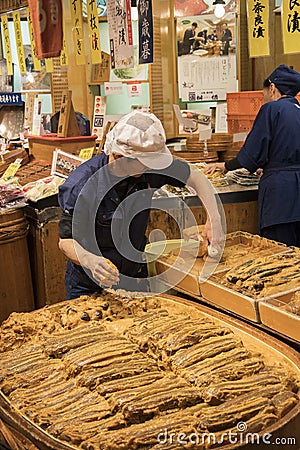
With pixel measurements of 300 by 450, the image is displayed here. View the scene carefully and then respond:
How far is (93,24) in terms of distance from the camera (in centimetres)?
523

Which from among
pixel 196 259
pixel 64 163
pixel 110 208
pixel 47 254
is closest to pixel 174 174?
pixel 110 208

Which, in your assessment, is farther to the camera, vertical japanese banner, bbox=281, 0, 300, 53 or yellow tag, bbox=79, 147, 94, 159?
yellow tag, bbox=79, 147, 94, 159

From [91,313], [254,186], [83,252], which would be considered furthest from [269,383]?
[254,186]

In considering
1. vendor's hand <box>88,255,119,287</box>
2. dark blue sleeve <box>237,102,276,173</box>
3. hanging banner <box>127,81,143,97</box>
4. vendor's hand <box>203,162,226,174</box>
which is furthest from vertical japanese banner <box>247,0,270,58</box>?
hanging banner <box>127,81,143,97</box>

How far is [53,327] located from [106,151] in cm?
87

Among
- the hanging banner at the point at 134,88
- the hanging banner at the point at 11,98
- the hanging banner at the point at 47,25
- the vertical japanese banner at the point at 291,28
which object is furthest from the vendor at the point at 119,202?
the hanging banner at the point at 11,98

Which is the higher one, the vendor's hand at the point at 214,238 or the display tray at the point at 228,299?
the vendor's hand at the point at 214,238

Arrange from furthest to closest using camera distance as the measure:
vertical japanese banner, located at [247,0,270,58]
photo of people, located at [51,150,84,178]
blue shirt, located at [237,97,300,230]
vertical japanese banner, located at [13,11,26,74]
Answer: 1. vertical japanese banner, located at [13,11,26,74]
2. photo of people, located at [51,150,84,178]
3. blue shirt, located at [237,97,300,230]
4. vertical japanese banner, located at [247,0,270,58]

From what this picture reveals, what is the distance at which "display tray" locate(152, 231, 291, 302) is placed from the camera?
2.55 meters

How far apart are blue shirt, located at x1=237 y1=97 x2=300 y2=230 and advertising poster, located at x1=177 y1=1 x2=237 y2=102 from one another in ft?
11.0

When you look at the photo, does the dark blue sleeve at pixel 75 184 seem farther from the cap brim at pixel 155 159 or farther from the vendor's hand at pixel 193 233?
the vendor's hand at pixel 193 233

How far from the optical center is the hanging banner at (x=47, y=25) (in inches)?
191

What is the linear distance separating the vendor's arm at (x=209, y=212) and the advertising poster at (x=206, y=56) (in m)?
5.25

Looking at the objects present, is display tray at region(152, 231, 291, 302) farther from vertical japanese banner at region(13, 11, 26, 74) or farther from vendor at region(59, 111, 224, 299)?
vertical japanese banner at region(13, 11, 26, 74)
